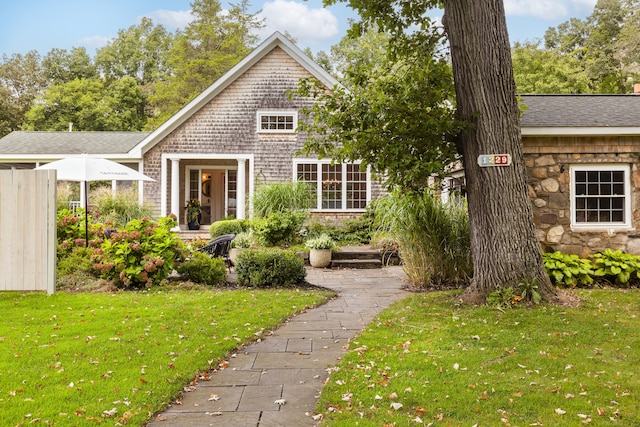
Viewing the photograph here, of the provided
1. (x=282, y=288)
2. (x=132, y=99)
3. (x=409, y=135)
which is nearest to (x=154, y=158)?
(x=282, y=288)

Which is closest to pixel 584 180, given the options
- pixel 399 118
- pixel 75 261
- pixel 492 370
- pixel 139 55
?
pixel 399 118

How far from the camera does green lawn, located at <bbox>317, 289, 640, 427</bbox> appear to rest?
3.20 meters

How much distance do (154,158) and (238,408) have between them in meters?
13.5

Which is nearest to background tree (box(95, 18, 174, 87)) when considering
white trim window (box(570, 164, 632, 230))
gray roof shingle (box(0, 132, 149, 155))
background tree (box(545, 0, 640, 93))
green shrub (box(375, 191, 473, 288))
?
gray roof shingle (box(0, 132, 149, 155))

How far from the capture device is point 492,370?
4.02 meters

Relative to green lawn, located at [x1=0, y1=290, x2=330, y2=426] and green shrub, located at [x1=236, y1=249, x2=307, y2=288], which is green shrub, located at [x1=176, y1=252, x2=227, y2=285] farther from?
green lawn, located at [x1=0, y1=290, x2=330, y2=426]

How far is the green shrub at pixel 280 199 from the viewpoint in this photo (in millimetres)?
13734

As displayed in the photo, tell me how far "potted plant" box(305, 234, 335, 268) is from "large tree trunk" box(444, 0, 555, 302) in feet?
16.0

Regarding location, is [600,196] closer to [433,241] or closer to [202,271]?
[433,241]

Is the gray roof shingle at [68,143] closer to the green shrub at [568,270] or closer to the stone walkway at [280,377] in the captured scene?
the stone walkway at [280,377]

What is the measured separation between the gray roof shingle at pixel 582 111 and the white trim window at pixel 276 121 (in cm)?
720

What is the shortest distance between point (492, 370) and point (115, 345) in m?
3.33

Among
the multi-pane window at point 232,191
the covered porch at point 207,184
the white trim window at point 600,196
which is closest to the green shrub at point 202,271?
the white trim window at point 600,196

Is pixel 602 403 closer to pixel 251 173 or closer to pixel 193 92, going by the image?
pixel 251 173
